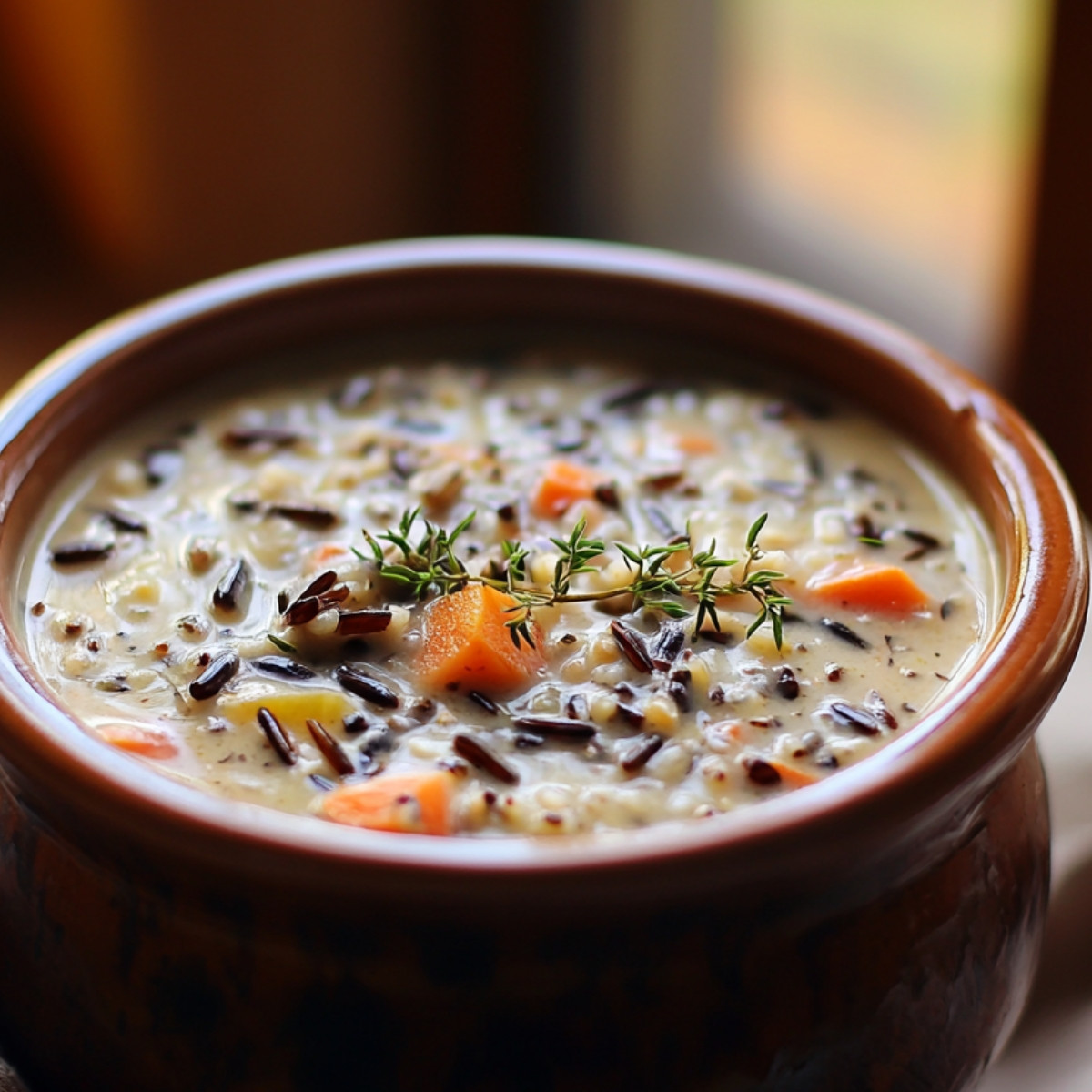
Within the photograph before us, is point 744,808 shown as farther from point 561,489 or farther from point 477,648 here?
point 561,489

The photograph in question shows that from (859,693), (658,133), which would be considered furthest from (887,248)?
(859,693)

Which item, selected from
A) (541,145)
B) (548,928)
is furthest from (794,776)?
(541,145)

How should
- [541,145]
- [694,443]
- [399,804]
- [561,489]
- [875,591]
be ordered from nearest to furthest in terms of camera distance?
[399,804] < [875,591] < [561,489] < [694,443] < [541,145]

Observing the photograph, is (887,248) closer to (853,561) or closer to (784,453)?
(784,453)

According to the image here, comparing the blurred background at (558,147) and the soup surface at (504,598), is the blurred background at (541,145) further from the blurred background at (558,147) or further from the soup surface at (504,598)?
the soup surface at (504,598)

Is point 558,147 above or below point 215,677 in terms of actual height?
below

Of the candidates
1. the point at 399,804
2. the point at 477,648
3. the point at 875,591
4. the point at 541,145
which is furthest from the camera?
the point at 541,145

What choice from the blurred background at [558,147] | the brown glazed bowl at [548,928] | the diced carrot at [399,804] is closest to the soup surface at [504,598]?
the diced carrot at [399,804]

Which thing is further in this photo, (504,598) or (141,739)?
(504,598)
